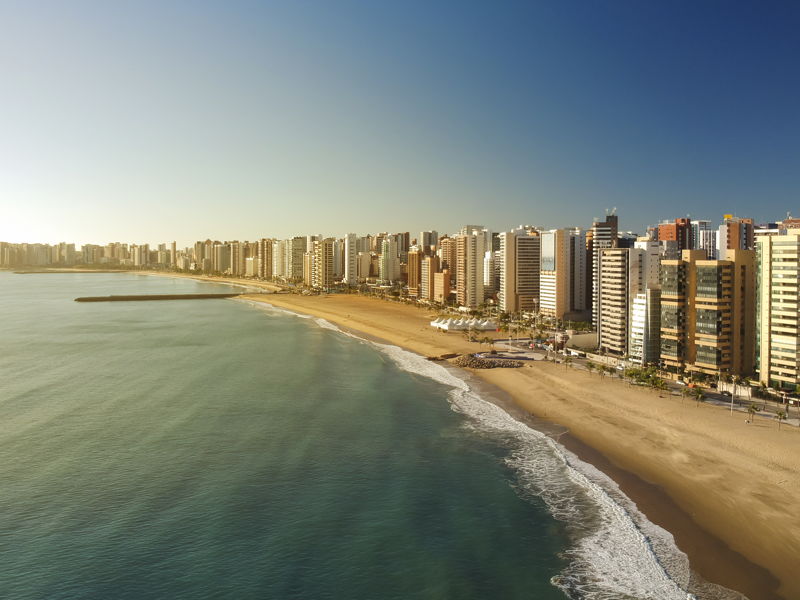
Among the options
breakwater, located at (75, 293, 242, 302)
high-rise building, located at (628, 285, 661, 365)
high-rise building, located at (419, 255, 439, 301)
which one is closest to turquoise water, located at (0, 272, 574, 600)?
high-rise building, located at (628, 285, 661, 365)

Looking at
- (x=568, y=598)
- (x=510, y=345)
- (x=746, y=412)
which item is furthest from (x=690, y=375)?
(x=568, y=598)

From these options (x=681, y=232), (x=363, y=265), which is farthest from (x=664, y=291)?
(x=363, y=265)

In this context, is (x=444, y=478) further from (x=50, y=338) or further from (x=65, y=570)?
(x=50, y=338)

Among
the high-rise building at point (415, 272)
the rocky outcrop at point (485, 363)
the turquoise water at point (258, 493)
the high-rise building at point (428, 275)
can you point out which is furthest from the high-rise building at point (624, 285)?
the high-rise building at point (415, 272)

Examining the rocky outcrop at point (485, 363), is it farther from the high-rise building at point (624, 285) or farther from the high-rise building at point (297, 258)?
the high-rise building at point (297, 258)

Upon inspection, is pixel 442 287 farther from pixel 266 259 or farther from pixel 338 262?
pixel 266 259

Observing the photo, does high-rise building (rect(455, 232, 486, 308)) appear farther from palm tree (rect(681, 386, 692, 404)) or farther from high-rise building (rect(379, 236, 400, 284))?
palm tree (rect(681, 386, 692, 404))
